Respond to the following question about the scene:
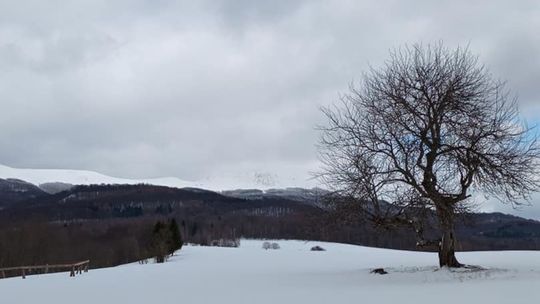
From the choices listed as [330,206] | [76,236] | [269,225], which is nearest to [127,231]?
[76,236]

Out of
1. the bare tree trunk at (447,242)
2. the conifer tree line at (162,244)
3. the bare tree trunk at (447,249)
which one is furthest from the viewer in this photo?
the conifer tree line at (162,244)

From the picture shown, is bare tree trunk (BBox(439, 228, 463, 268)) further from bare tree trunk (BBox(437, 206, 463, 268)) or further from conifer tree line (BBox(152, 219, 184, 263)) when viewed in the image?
conifer tree line (BBox(152, 219, 184, 263))

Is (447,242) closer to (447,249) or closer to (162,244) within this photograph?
(447,249)

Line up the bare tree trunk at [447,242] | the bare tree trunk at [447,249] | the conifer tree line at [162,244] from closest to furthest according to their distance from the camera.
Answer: the bare tree trunk at [447,242] → the bare tree trunk at [447,249] → the conifer tree line at [162,244]

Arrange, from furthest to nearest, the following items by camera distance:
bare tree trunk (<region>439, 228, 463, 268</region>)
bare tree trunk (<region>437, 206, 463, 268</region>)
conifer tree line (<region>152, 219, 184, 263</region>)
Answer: conifer tree line (<region>152, 219, 184, 263</region>)
bare tree trunk (<region>439, 228, 463, 268</region>)
bare tree trunk (<region>437, 206, 463, 268</region>)

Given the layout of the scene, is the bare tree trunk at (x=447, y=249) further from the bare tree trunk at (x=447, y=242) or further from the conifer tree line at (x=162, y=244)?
the conifer tree line at (x=162, y=244)

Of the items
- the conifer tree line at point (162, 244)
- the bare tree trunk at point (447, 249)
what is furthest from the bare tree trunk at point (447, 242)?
the conifer tree line at point (162, 244)

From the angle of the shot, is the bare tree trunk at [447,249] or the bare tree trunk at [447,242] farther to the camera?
the bare tree trunk at [447,249]

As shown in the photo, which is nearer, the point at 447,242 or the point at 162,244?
the point at 447,242

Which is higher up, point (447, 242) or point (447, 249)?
point (447, 242)

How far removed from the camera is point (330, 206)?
2147 cm

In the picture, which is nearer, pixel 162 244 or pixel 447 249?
pixel 447 249

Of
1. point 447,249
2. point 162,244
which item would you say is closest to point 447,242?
point 447,249

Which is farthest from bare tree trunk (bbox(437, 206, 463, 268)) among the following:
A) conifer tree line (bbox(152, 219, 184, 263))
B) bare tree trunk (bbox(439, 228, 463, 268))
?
conifer tree line (bbox(152, 219, 184, 263))
